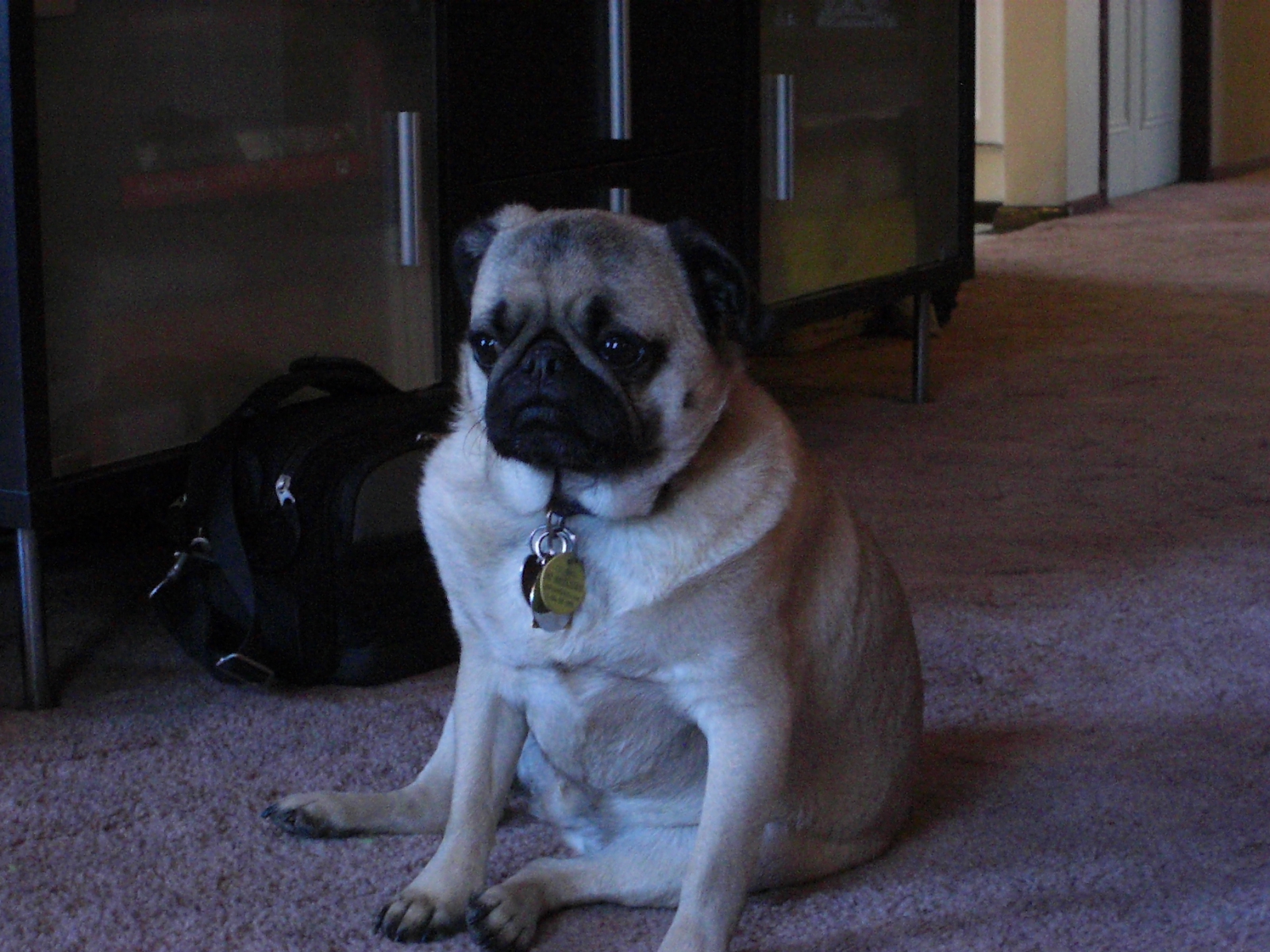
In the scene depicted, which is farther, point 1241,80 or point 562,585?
point 1241,80

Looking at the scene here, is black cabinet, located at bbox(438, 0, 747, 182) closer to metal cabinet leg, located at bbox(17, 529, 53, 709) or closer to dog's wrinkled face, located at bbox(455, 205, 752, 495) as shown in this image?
metal cabinet leg, located at bbox(17, 529, 53, 709)

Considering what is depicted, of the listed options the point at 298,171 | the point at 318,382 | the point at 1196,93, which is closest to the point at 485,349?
the point at 318,382

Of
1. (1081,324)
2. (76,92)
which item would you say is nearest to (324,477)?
(76,92)

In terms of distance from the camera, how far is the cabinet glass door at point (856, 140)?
9.39 feet

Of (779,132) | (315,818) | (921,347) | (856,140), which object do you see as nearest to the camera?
(315,818)

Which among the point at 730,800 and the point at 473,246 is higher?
the point at 473,246

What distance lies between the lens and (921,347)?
129 inches

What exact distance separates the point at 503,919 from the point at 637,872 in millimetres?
133

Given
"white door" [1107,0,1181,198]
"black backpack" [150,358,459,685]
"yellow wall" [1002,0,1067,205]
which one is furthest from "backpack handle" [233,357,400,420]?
"white door" [1107,0,1181,198]

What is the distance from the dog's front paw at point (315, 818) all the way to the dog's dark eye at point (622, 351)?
0.51 metres

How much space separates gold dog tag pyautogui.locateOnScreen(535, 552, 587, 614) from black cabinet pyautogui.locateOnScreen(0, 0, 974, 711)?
2.26ft

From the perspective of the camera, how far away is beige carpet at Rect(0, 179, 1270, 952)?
136 cm

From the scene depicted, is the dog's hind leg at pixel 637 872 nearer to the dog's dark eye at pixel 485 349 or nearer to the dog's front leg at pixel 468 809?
the dog's front leg at pixel 468 809

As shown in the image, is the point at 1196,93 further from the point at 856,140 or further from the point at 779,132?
the point at 779,132
